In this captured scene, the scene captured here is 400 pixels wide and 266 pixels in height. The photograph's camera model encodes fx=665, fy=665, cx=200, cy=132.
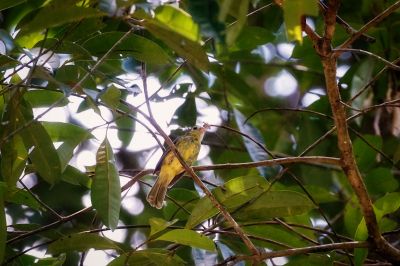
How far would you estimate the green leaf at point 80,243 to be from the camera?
2.28 meters

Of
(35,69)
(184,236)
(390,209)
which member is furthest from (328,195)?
(35,69)

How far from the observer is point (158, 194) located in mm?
3014

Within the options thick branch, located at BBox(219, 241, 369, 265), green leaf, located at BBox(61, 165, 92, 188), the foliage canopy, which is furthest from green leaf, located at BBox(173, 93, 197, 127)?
thick branch, located at BBox(219, 241, 369, 265)

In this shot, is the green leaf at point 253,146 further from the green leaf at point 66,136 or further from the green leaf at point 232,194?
the green leaf at point 66,136

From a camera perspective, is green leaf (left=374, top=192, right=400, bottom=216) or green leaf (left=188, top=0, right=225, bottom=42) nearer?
green leaf (left=188, top=0, right=225, bottom=42)

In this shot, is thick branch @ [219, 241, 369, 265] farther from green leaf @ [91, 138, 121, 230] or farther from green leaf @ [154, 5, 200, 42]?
green leaf @ [154, 5, 200, 42]

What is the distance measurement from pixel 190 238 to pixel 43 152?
57 centimetres

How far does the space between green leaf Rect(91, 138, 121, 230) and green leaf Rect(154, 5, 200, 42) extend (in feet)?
2.46

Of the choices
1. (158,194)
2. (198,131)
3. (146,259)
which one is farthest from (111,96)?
(198,131)

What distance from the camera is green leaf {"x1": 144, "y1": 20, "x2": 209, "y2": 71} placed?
163 cm

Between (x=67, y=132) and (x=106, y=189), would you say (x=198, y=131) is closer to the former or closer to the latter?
(x=67, y=132)

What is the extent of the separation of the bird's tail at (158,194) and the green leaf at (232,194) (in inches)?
25.7

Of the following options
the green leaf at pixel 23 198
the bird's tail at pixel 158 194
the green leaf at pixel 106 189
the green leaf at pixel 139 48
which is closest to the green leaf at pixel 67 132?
the green leaf at pixel 106 189

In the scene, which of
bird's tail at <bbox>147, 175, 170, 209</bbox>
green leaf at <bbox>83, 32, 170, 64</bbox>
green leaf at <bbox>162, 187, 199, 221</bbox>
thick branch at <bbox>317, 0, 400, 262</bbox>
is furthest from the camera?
bird's tail at <bbox>147, 175, 170, 209</bbox>
